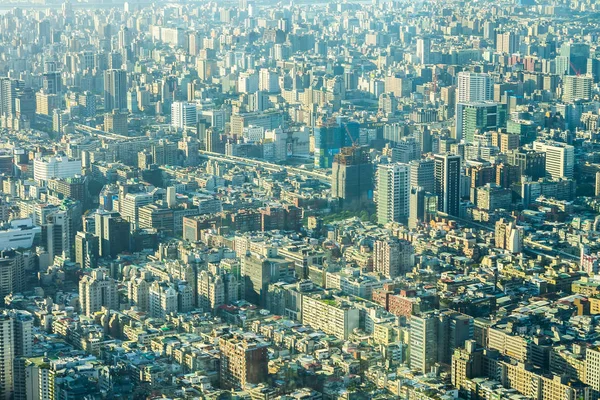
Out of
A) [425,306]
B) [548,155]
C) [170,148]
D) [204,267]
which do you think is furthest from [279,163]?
[425,306]

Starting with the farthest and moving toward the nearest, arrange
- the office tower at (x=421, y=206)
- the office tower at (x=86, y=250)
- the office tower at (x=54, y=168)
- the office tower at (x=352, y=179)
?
1. the office tower at (x=54, y=168)
2. the office tower at (x=352, y=179)
3. the office tower at (x=421, y=206)
4. the office tower at (x=86, y=250)

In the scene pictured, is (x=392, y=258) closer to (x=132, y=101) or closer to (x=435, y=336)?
(x=435, y=336)

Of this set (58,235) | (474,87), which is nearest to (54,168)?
(58,235)

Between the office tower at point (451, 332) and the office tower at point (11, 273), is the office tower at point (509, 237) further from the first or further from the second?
the office tower at point (11, 273)

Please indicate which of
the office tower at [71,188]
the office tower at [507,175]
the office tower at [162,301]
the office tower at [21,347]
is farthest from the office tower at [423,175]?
the office tower at [21,347]

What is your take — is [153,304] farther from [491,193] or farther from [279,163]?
[279,163]

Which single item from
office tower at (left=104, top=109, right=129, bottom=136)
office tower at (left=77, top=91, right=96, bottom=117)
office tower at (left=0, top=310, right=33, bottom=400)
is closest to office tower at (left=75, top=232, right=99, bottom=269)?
office tower at (left=0, top=310, right=33, bottom=400)

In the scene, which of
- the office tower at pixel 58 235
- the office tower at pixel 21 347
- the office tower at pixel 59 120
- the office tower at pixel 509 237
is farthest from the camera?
the office tower at pixel 59 120
